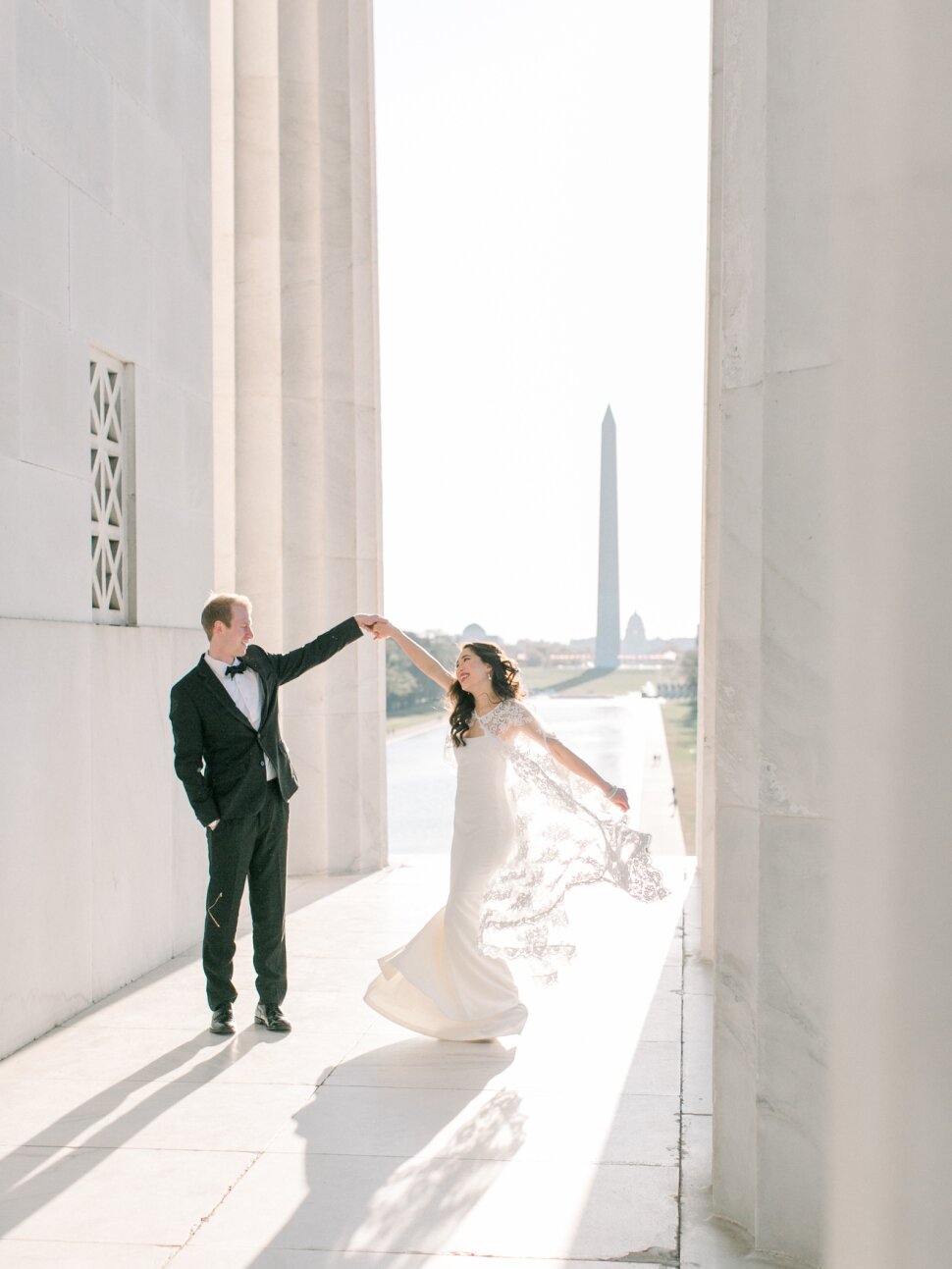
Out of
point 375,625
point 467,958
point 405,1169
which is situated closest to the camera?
point 405,1169

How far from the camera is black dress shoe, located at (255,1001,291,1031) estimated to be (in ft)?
24.6

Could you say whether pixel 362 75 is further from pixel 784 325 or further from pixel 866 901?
pixel 866 901

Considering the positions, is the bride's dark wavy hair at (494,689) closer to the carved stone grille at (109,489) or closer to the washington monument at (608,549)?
the carved stone grille at (109,489)

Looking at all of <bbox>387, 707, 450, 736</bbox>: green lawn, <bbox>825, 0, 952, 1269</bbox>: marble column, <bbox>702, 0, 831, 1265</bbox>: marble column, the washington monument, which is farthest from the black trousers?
the washington monument

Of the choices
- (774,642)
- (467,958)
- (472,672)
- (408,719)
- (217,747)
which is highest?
(774,642)

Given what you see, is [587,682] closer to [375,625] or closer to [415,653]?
[415,653]

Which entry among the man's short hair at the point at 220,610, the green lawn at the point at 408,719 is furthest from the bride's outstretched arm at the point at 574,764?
the green lawn at the point at 408,719

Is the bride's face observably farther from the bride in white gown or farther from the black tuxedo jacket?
the black tuxedo jacket

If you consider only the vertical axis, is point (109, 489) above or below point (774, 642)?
above

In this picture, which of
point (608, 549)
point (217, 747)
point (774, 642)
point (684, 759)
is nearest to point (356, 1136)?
point (217, 747)

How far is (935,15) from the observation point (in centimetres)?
183

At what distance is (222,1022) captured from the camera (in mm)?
7484

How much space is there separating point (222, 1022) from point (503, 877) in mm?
1786

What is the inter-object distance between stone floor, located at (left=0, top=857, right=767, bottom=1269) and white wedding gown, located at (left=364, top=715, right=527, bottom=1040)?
6.7 inches
